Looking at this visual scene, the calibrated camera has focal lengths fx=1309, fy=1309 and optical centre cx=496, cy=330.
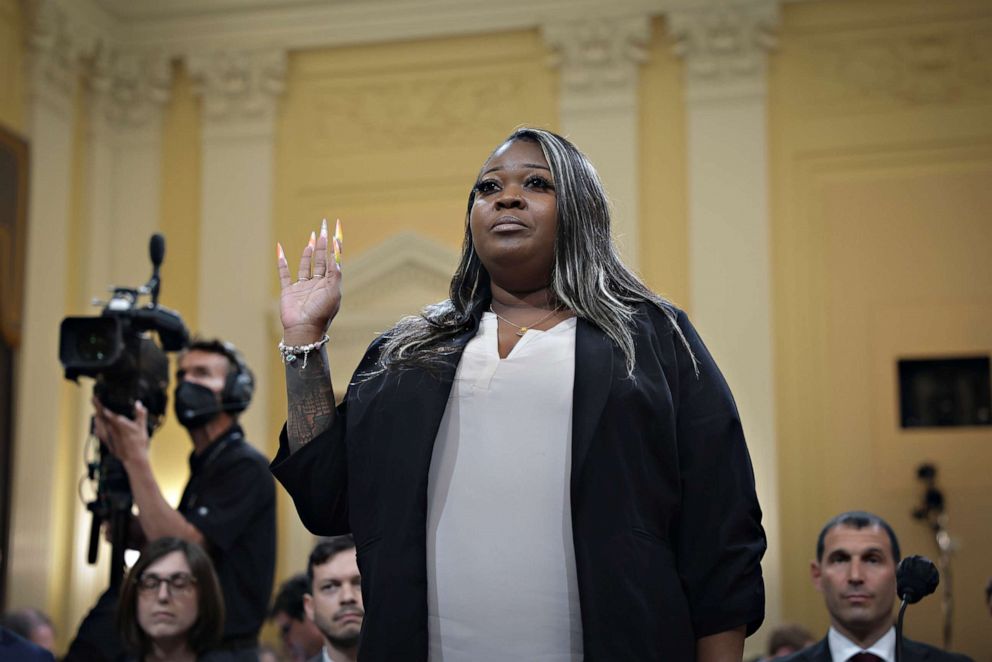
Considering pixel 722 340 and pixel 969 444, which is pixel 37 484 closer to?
pixel 722 340

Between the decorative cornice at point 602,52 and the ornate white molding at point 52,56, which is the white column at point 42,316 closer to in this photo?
the ornate white molding at point 52,56

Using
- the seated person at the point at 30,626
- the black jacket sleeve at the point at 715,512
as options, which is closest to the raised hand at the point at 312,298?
the black jacket sleeve at the point at 715,512

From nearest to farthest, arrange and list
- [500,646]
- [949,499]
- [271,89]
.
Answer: [500,646], [949,499], [271,89]

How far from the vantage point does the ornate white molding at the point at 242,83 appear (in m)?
9.91

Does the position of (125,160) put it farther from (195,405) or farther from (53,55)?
(195,405)

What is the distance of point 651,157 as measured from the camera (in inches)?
365

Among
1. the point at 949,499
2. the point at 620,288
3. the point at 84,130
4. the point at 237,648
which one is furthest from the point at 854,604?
the point at 84,130

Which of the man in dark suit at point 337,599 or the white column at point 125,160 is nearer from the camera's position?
the man in dark suit at point 337,599

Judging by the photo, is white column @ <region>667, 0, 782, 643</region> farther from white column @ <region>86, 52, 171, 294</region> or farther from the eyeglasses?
the eyeglasses

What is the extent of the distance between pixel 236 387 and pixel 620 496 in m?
2.62

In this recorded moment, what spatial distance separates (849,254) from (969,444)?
1476mm

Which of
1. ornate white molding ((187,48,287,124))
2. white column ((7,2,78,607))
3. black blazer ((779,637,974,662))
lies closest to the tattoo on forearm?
black blazer ((779,637,974,662))

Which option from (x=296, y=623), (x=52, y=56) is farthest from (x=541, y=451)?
(x=52, y=56)

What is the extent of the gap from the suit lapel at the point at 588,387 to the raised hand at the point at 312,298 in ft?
1.33
